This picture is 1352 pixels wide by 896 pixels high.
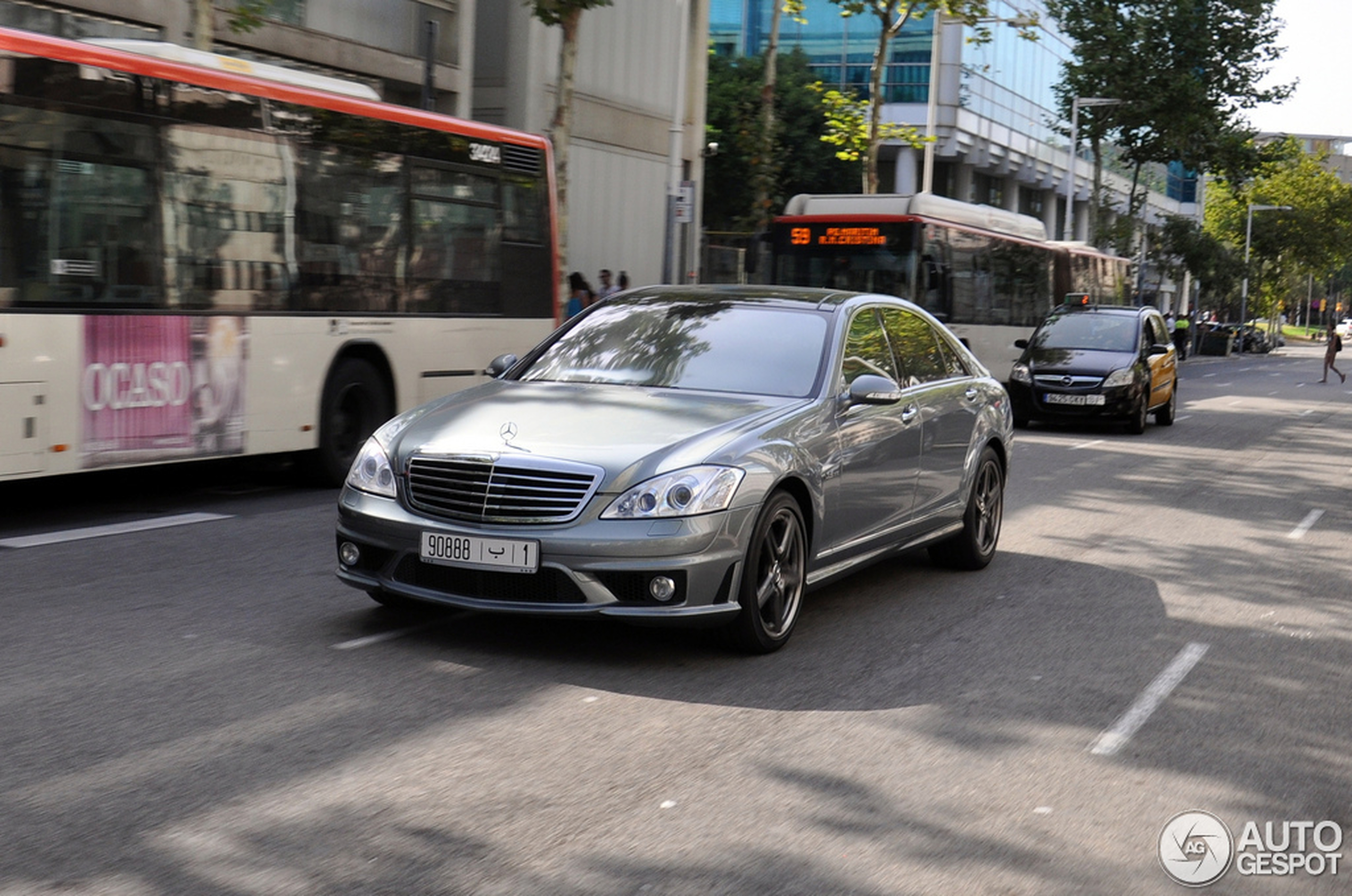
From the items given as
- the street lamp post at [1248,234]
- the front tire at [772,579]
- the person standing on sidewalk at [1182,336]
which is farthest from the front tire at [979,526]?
the street lamp post at [1248,234]

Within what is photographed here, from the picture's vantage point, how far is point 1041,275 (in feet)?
106

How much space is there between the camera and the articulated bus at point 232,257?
31.6 feet

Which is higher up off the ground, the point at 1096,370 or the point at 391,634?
the point at 1096,370

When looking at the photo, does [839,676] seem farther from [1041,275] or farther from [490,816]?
[1041,275]

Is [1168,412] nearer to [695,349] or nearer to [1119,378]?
[1119,378]

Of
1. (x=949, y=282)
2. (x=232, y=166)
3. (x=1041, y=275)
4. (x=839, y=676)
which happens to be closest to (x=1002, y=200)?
(x=1041, y=275)

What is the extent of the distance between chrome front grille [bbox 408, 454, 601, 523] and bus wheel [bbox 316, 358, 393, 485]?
5822 millimetres

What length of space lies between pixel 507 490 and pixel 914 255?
18.6 m

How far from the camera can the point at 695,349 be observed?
25.8 ft

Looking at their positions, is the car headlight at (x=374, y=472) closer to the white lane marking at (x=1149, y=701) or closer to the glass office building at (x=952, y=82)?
the white lane marking at (x=1149, y=701)

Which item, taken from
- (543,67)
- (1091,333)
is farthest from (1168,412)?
(543,67)

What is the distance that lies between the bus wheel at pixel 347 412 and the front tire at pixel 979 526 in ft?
16.2

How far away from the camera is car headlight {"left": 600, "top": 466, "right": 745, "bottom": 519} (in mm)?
6387

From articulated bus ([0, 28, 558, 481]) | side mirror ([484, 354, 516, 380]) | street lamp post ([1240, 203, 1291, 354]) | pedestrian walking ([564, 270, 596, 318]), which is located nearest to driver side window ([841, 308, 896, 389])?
side mirror ([484, 354, 516, 380])
